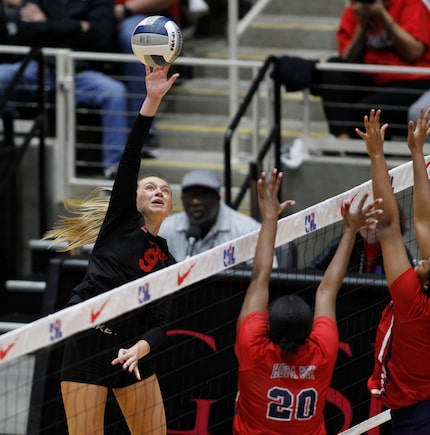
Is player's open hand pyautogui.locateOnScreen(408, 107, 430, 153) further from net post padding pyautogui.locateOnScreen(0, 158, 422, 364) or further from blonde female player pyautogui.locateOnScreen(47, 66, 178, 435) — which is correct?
blonde female player pyautogui.locateOnScreen(47, 66, 178, 435)

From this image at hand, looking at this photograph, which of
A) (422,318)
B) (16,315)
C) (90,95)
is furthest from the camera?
(90,95)

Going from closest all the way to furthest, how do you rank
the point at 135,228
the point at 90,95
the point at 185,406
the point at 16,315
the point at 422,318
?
1. the point at 422,318
2. the point at 135,228
3. the point at 185,406
4. the point at 16,315
5. the point at 90,95

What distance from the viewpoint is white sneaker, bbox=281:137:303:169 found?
973 centimetres

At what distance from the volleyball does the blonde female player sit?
57 millimetres

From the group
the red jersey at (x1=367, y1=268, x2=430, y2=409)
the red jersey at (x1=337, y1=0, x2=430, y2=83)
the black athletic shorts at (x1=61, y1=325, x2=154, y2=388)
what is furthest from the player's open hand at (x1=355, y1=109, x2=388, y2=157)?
the red jersey at (x1=337, y1=0, x2=430, y2=83)

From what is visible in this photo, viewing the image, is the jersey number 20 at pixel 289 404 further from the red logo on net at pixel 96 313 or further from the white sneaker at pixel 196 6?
the white sneaker at pixel 196 6

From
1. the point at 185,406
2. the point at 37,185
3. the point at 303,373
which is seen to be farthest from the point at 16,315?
the point at 303,373

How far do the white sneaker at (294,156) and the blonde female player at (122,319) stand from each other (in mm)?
3737

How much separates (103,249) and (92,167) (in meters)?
5.02

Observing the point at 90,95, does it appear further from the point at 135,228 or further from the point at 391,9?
the point at 135,228

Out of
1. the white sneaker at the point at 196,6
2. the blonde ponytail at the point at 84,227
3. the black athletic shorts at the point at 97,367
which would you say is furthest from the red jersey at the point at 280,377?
the white sneaker at the point at 196,6

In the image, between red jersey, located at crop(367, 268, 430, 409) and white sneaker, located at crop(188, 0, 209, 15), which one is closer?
red jersey, located at crop(367, 268, 430, 409)

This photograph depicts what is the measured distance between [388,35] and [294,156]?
1.18 metres

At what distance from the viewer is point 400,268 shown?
556cm
